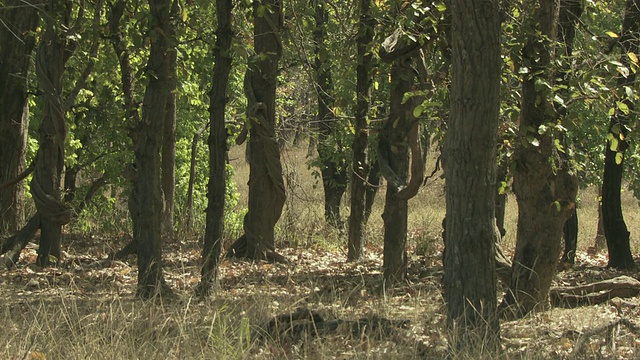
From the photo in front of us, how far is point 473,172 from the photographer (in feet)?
19.1

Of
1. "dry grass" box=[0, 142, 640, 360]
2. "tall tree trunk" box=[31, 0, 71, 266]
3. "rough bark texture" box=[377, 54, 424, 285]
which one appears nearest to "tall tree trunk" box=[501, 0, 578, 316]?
"dry grass" box=[0, 142, 640, 360]

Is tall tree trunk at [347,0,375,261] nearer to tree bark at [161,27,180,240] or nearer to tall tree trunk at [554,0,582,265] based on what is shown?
tall tree trunk at [554,0,582,265]

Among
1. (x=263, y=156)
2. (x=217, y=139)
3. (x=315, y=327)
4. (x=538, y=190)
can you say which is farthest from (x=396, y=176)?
(x=315, y=327)

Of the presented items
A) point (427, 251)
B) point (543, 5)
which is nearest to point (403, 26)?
point (543, 5)

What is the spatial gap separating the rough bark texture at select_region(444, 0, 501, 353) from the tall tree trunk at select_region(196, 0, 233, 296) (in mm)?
2543

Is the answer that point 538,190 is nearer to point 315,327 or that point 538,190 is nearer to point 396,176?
point 396,176

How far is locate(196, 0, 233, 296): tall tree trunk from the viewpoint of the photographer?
7.59m

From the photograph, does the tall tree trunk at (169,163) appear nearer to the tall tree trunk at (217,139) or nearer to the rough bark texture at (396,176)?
the rough bark texture at (396,176)

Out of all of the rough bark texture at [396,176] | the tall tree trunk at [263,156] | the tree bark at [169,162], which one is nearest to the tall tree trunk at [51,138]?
the tall tree trunk at [263,156]

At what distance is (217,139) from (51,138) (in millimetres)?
2346

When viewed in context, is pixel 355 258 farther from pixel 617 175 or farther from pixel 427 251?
pixel 617 175

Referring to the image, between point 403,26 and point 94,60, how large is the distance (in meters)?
3.79

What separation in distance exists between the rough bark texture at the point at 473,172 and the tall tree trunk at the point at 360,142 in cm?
392

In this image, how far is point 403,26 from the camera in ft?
26.1
